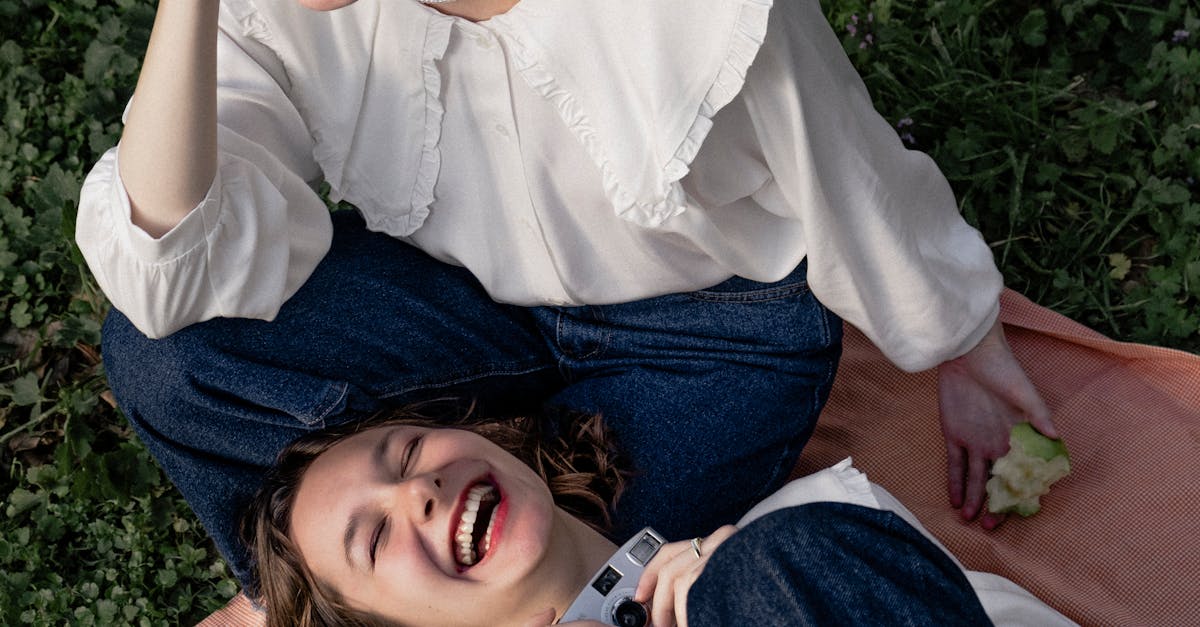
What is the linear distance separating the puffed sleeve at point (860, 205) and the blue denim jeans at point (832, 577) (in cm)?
66

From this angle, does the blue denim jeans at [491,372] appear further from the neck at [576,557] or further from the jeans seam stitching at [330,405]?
the neck at [576,557]

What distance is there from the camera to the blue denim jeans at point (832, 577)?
4.23ft

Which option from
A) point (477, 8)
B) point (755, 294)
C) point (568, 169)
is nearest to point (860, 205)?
point (755, 294)

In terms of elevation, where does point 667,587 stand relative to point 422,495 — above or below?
above

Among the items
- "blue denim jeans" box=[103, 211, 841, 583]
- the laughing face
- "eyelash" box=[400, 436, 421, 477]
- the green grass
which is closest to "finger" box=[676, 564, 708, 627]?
the laughing face

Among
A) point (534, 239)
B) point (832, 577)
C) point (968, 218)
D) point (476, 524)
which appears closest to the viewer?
point (832, 577)

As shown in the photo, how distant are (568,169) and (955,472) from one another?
3.55 feet

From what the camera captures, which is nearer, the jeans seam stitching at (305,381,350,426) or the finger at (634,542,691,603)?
the finger at (634,542,691,603)

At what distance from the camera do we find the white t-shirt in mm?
2000

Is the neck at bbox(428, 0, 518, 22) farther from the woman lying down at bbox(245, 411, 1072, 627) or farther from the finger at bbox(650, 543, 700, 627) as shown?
the finger at bbox(650, 543, 700, 627)

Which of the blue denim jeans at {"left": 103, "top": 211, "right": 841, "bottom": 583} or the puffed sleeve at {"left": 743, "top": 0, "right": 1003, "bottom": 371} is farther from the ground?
the puffed sleeve at {"left": 743, "top": 0, "right": 1003, "bottom": 371}

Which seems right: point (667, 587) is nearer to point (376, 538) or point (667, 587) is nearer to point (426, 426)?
point (376, 538)

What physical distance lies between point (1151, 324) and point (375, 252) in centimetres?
175

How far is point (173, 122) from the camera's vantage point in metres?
1.77
